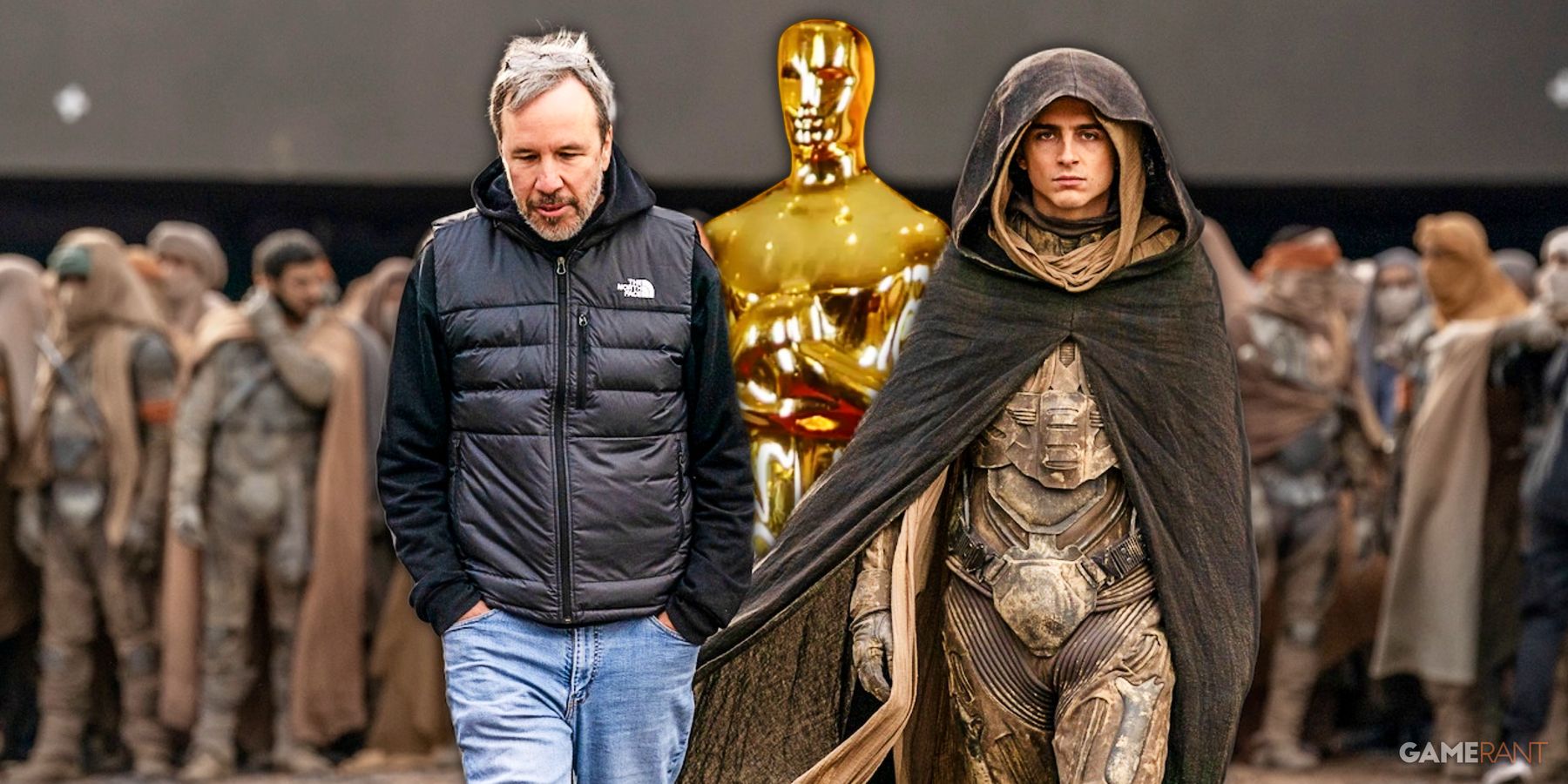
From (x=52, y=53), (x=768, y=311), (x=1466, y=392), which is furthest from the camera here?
(x=52, y=53)

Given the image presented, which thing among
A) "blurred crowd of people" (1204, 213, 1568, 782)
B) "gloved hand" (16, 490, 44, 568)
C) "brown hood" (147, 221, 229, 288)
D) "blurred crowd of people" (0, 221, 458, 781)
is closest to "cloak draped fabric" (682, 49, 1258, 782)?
"blurred crowd of people" (1204, 213, 1568, 782)

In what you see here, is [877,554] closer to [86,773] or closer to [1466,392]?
[1466,392]

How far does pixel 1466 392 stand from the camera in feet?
34.0

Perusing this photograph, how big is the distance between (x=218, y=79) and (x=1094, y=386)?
10.0 m

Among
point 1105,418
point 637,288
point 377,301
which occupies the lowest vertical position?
point 377,301

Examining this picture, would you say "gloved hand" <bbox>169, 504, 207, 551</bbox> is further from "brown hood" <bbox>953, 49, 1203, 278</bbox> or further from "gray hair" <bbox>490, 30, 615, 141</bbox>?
"gray hair" <bbox>490, 30, 615, 141</bbox>

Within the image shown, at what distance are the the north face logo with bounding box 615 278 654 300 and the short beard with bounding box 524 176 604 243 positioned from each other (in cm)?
13

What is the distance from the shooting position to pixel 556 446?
4363 millimetres

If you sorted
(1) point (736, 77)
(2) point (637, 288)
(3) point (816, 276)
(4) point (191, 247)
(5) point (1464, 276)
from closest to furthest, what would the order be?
1. (2) point (637, 288)
2. (3) point (816, 276)
3. (5) point (1464, 276)
4. (4) point (191, 247)
5. (1) point (736, 77)

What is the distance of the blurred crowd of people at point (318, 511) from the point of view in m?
10.4

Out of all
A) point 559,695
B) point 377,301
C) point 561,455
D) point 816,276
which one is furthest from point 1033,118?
point 377,301

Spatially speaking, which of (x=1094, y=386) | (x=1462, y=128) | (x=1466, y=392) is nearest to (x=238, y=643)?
(x=1466, y=392)

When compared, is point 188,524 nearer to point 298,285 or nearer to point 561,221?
point 298,285

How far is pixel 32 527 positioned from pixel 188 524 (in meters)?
0.88
